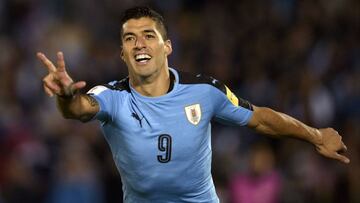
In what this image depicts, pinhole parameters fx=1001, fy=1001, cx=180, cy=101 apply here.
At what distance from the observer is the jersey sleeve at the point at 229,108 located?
654 centimetres

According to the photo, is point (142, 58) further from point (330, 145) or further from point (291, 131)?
point (330, 145)

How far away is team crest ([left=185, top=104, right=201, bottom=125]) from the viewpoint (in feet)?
20.9

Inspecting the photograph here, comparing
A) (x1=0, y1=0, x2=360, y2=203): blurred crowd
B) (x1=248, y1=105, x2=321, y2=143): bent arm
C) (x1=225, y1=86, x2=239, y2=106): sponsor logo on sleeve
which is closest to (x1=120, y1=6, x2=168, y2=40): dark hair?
(x1=225, y1=86, x2=239, y2=106): sponsor logo on sleeve

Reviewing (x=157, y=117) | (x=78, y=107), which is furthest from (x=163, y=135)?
(x=78, y=107)

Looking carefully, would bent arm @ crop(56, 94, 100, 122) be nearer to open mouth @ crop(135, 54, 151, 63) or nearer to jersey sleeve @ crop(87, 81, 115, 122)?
jersey sleeve @ crop(87, 81, 115, 122)

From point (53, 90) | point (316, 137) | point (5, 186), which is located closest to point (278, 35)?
point (5, 186)

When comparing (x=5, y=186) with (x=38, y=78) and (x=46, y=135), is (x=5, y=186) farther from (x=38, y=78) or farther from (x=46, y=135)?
(x=38, y=78)

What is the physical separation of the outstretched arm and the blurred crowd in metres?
3.03

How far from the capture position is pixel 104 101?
6.10m

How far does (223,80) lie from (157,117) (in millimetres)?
5573

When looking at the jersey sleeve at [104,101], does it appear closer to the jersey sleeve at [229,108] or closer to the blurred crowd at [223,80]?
the jersey sleeve at [229,108]

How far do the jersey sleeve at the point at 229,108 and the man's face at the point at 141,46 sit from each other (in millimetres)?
452

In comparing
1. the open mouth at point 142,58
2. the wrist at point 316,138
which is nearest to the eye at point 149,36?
the open mouth at point 142,58

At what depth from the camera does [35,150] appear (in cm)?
1165
